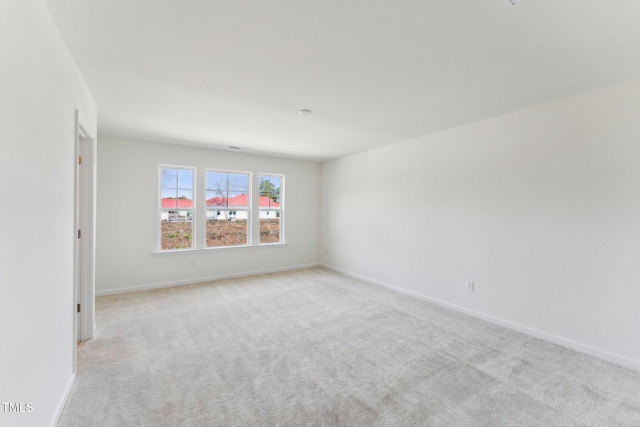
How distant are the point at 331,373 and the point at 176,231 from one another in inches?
150

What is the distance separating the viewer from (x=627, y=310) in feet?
7.88

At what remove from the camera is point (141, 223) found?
4.48m

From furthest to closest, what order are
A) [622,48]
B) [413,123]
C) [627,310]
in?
1. [413,123]
2. [627,310]
3. [622,48]

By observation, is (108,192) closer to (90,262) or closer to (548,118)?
(90,262)

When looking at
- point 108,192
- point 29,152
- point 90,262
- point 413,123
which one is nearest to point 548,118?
point 413,123

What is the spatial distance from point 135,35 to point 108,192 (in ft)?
10.7

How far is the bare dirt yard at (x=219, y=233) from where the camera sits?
481 cm

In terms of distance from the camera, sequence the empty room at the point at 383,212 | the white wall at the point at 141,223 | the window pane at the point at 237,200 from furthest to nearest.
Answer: the window pane at the point at 237,200 → the white wall at the point at 141,223 → the empty room at the point at 383,212

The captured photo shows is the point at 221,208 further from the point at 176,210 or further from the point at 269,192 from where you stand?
the point at 269,192

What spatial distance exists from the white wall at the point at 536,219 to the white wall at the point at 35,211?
397cm

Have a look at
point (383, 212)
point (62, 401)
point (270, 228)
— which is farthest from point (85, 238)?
point (383, 212)

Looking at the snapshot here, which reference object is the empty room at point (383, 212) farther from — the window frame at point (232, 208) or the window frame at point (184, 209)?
the window frame at point (232, 208)

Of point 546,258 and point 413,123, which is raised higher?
point 413,123

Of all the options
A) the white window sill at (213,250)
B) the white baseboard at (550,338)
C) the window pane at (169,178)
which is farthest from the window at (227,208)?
the white baseboard at (550,338)
